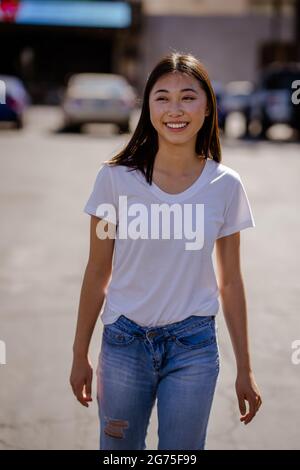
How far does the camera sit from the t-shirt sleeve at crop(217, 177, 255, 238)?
2.31 meters

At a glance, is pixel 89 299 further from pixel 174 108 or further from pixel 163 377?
pixel 174 108

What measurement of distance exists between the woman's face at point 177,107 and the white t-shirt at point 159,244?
15 cm

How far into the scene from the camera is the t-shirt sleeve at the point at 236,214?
231 centimetres

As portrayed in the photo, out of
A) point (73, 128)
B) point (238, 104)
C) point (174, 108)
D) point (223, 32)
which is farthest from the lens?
point (223, 32)

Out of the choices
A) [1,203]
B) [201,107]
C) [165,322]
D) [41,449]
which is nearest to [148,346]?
[165,322]

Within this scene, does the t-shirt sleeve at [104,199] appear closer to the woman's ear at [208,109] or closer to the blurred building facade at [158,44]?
the woman's ear at [208,109]

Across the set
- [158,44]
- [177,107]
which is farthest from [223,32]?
[177,107]

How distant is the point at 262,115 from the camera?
67.8ft

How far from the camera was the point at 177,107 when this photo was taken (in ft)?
7.55

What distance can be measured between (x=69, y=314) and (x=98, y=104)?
15.1m

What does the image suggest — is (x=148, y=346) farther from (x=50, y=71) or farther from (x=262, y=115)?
(x=50, y=71)

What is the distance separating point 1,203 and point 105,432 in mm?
8193

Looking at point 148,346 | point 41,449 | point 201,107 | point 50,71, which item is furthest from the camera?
point 50,71

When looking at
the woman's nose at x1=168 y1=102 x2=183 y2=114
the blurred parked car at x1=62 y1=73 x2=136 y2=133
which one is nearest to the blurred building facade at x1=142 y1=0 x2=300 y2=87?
the blurred parked car at x1=62 y1=73 x2=136 y2=133
